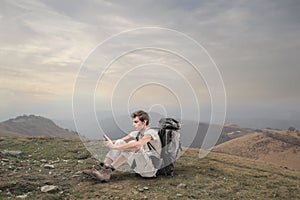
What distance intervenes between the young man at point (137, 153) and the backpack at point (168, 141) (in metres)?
0.16

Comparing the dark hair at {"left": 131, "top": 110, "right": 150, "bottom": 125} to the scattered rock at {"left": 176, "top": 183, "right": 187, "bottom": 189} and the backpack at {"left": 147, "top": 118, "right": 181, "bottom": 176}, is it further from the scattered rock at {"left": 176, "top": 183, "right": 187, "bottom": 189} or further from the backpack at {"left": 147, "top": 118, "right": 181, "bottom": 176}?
the scattered rock at {"left": 176, "top": 183, "right": 187, "bottom": 189}

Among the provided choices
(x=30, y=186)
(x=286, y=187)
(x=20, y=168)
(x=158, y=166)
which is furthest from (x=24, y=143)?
(x=286, y=187)


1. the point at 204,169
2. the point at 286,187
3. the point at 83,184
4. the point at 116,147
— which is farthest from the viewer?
the point at 204,169

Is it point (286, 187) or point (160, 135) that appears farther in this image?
point (286, 187)

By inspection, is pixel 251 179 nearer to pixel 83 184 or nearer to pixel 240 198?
pixel 240 198

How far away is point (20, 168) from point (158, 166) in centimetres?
506

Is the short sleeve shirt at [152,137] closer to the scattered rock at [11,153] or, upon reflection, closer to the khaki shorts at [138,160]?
the khaki shorts at [138,160]

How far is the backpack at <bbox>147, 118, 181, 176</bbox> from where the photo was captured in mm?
9920

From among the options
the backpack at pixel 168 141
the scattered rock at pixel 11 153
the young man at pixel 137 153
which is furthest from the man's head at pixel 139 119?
the scattered rock at pixel 11 153

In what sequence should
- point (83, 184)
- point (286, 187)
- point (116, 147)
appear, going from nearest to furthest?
point (116, 147), point (83, 184), point (286, 187)

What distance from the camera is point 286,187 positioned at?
11195mm

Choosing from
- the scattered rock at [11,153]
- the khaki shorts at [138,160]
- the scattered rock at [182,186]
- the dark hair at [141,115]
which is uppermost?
the dark hair at [141,115]

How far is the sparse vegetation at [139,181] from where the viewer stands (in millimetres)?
9000

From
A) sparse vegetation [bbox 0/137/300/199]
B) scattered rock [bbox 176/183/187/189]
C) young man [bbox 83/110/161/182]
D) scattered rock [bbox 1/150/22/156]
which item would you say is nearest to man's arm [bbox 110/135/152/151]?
young man [bbox 83/110/161/182]
